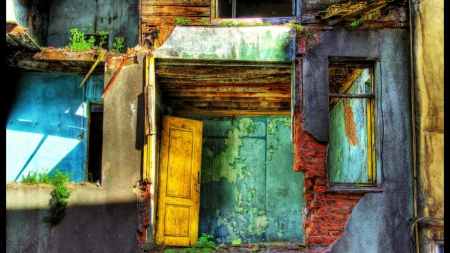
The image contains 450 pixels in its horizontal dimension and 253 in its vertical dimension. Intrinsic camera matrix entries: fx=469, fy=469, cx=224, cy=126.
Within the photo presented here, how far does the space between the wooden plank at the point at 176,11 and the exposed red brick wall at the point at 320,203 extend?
2500 millimetres

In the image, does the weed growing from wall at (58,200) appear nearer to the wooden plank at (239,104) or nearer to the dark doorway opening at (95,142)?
the dark doorway opening at (95,142)

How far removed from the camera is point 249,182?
32.7ft

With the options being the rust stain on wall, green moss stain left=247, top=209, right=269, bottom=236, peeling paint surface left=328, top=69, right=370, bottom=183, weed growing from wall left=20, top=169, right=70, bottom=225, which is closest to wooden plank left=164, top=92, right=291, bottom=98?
peeling paint surface left=328, top=69, right=370, bottom=183

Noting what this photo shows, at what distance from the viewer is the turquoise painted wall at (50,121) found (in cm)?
815

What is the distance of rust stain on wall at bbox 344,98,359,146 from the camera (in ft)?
30.2

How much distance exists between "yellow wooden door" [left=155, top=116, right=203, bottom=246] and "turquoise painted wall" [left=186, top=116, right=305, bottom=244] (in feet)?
3.32

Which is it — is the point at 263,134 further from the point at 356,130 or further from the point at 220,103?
the point at 356,130

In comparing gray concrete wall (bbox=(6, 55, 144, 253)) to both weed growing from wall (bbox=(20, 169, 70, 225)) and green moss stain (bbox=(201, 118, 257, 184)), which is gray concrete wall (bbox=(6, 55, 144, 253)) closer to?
weed growing from wall (bbox=(20, 169, 70, 225))

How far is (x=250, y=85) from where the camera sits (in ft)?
26.7

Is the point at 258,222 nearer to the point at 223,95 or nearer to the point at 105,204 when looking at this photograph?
the point at 223,95

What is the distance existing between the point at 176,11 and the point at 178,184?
3259 millimetres

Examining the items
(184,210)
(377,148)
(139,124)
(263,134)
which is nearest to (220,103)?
(263,134)

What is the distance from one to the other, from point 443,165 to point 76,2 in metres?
7.33

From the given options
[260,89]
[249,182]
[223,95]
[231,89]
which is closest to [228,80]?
[231,89]
